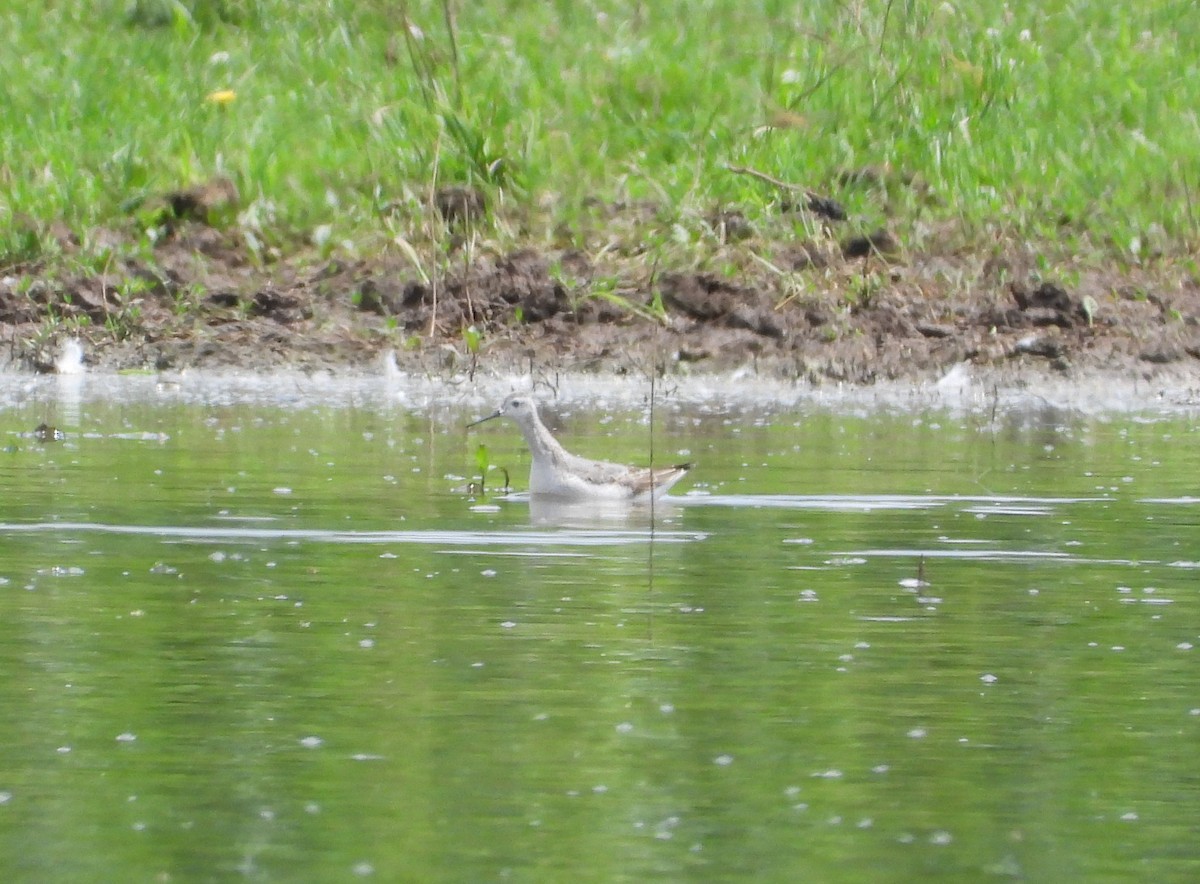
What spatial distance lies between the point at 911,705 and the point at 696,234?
1099cm

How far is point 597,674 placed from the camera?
628 centimetres

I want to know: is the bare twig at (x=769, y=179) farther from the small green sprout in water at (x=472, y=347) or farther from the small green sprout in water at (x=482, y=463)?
the small green sprout in water at (x=482, y=463)

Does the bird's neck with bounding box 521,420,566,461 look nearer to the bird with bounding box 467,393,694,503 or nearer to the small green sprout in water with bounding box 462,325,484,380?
the bird with bounding box 467,393,694,503

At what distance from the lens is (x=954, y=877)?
455 centimetres

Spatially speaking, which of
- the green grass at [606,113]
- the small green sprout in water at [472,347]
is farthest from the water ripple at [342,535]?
the green grass at [606,113]

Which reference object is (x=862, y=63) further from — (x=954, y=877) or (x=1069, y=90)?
(x=954, y=877)

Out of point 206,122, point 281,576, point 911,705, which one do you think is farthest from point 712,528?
point 206,122

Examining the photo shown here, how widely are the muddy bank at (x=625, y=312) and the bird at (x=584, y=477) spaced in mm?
4862

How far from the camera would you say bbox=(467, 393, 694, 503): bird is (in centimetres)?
1018

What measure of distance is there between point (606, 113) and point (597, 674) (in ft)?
40.8

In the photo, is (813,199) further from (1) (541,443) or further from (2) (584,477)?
(2) (584,477)

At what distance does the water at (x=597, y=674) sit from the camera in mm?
4781

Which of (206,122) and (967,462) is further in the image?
(206,122)

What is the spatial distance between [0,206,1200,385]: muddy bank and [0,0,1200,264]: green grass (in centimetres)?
37
